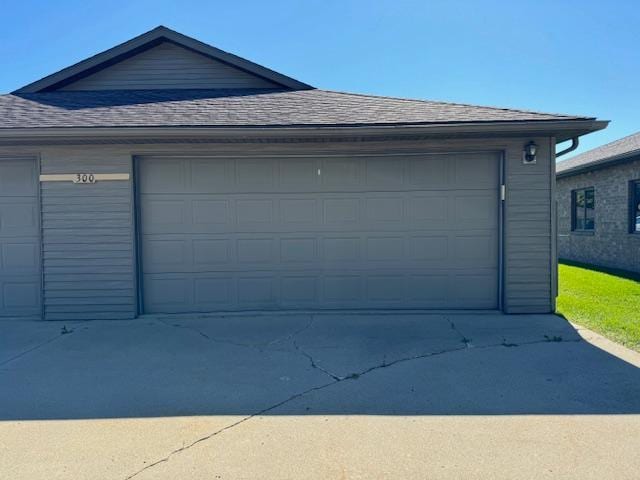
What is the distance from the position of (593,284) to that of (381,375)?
24.5ft

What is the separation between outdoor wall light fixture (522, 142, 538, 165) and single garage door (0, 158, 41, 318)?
762 centimetres

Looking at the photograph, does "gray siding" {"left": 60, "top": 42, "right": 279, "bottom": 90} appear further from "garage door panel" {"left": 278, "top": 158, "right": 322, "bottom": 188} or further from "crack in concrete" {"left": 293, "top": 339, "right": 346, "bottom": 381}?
"crack in concrete" {"left": 293, "top": 339, "right": 346, "bottom": 381}

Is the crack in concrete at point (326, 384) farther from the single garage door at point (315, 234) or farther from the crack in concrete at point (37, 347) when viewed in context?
the crack in concrete at point (37, 347)

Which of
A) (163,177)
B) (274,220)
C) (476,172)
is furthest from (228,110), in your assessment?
(476,172)

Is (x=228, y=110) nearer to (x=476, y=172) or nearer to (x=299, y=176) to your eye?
(x=299, y=176)

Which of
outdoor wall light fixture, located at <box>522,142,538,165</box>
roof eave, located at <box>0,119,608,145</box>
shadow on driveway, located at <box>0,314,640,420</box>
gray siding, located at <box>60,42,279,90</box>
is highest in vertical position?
gray siding, located at <box>60,42,279,90</box>

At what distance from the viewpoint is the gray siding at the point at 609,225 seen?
1135 cm

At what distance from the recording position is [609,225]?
12.3 metres

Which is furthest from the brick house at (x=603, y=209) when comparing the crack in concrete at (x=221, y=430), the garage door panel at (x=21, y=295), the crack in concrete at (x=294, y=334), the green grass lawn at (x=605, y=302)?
the garage door panel at (x=21, y=295)

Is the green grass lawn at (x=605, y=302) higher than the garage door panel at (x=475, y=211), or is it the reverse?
the garage door panel at (x=475, y=211)

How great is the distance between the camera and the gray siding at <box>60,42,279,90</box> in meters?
8.74

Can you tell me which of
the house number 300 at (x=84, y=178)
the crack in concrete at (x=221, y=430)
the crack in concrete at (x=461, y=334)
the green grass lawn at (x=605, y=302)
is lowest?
the crack in concrete at (x=221, y=430)

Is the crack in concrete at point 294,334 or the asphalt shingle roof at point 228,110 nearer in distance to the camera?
the crack in concrete at point 294,334

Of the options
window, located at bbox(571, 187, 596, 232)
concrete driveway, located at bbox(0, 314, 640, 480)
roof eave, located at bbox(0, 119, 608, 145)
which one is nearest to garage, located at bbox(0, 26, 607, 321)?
roof eave, located at bbox(0, 119, 608, 145)
